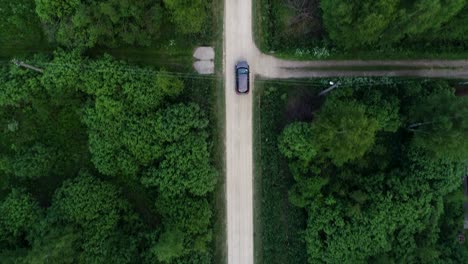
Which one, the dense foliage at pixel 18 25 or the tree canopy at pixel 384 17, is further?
the dense foliage at pixel 18 25

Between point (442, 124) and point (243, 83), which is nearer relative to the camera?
point (442, 124)

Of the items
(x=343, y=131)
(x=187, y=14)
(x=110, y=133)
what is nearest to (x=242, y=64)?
(x=187, y=14)

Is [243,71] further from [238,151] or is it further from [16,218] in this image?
[16,218]

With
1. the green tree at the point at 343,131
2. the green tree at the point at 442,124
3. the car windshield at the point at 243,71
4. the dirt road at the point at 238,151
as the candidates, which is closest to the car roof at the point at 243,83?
the car windshield at the point at 243,71

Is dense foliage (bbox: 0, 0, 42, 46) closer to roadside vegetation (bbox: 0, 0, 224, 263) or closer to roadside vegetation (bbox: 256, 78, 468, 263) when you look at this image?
roadside vegetation (bbox: 0, 0, 224, 263)

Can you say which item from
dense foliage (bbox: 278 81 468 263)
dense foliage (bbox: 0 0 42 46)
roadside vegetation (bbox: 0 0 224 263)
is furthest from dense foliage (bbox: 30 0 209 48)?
dense foliage (bbox: 278 81 468 263)

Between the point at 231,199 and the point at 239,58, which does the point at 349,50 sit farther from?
the point at 231,199

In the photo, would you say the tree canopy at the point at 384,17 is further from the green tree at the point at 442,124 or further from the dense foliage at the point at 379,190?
the green tree at the point at 442,124

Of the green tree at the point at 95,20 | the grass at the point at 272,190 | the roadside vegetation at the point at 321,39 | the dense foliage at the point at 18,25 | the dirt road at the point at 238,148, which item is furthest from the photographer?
Answer: the dirt road at the point at 238,148
